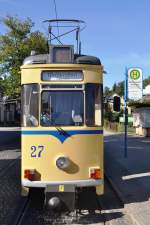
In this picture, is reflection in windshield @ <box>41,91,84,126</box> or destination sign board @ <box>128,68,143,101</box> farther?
destination sign board @ <box>128,68,143,101</box>

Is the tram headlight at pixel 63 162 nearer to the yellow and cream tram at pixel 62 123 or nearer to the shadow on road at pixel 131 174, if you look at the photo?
the yellow and cream tram at pixel 62 123

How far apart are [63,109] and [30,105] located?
0.72 meters

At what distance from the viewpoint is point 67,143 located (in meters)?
10.9

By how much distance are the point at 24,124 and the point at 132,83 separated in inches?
481

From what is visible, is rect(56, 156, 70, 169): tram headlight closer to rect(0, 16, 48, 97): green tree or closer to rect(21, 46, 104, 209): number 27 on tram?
rect(21, 46, 104, 209): number 27 on tram

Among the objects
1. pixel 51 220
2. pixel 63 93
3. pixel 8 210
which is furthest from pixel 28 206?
pixel 63 93

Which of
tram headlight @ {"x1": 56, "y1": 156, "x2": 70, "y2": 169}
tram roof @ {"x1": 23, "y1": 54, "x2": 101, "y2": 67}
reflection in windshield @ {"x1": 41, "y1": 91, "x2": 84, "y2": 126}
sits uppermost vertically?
tram roof @ {"x1": 23, "y1": 54, "x2": 101, "y2": 67}

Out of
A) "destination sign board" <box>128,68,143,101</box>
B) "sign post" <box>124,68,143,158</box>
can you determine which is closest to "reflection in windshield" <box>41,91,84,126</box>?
"sign post" <box>124,68,143,158</box>

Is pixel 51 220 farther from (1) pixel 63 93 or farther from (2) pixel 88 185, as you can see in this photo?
(1) pixel 63 93

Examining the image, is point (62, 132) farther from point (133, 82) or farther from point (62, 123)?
point (133, 82)

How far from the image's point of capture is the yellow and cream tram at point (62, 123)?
10.8 m

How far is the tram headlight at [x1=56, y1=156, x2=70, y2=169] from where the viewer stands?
10.8 metres

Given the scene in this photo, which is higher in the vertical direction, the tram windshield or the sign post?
the sign post

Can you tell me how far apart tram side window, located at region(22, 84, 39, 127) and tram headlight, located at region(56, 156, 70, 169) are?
35.1 inches
